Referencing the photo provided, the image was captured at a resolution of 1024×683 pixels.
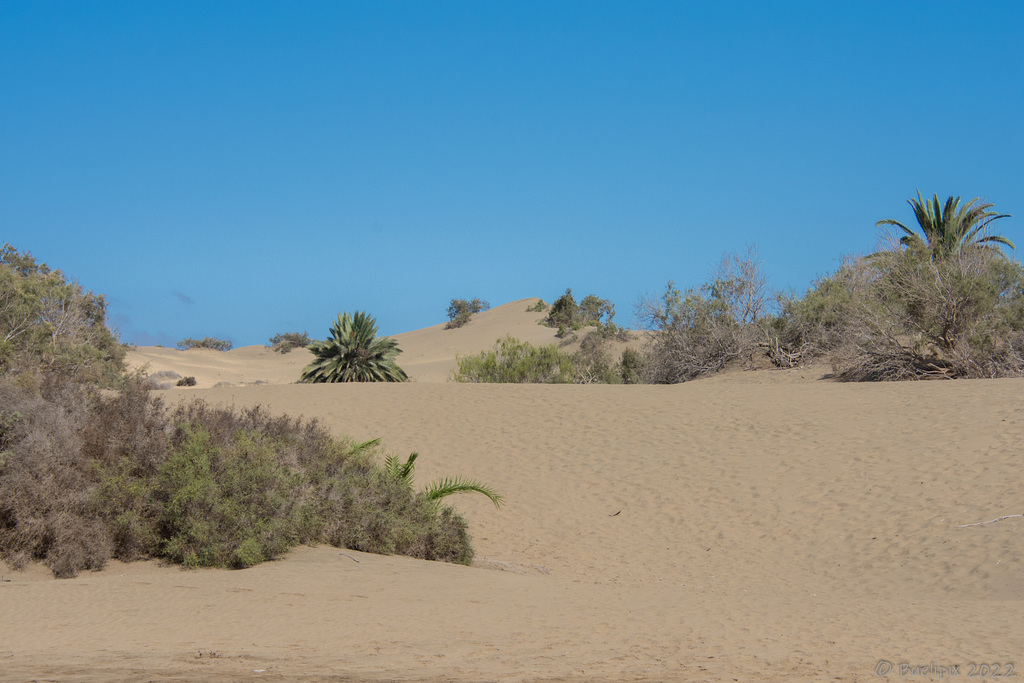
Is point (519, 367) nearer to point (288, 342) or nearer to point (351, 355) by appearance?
point (351, 355)

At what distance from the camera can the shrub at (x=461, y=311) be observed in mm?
80625

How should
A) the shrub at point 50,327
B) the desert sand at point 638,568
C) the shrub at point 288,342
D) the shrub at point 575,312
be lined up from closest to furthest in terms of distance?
the desert sand at point 638,568 < the shrub at point 50,327 < the shrub at point 575,312 < the shrub at point 288,342

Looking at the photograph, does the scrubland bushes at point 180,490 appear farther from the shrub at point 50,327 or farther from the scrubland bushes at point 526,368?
the scrubland bushes at point 526,368

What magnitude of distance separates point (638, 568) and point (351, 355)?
17886 millimetres

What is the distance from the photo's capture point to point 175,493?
831cm

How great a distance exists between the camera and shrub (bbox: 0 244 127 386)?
20.3 m

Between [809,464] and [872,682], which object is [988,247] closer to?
[809,464]

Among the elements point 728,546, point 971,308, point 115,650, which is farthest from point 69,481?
point 971,308

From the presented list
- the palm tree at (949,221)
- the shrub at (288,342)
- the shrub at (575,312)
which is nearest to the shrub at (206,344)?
the shrub at (288,342)

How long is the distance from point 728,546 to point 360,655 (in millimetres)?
7422

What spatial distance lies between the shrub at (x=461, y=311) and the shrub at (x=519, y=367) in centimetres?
4585

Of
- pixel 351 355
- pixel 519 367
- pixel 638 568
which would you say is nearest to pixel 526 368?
pixel 519 367

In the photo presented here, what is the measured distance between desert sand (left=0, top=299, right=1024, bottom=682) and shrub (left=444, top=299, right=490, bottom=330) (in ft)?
191

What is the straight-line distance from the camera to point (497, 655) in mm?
5715
